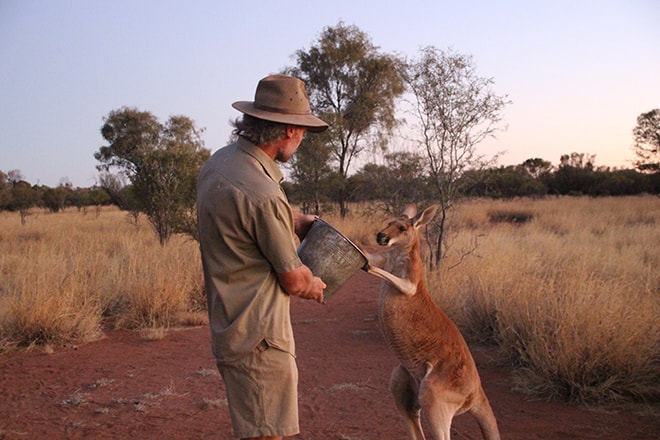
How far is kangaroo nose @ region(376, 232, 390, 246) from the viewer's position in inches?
148

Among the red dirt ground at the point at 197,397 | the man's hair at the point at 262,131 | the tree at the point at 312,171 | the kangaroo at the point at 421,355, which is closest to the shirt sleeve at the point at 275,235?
the man's hair at the point at 262,131

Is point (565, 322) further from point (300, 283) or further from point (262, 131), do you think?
point (262, 131)

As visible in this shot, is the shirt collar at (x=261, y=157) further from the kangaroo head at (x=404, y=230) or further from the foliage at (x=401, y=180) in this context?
the foliage at (x=401, y=180)

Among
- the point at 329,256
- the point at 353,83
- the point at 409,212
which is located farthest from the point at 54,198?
the point at 329,256

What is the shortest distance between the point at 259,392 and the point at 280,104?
48.3 inches

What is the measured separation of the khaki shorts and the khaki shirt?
0.05 meters

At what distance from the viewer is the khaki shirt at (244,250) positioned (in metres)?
2.17

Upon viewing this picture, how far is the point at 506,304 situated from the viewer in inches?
242

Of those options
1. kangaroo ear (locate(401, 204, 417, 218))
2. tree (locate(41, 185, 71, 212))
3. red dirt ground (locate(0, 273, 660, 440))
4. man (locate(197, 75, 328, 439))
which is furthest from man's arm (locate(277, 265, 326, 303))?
tree (locate(41, 185, 71, 212))

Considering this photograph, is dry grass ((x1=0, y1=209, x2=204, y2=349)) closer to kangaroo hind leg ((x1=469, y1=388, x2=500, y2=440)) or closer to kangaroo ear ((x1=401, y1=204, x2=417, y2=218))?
kangaroo ear ((x1=401, y1=204, x2=417, y2=218))

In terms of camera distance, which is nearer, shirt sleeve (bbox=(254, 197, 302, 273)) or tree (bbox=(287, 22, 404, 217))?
shirt sleeve (bbox=(254, 197, 302, 273))

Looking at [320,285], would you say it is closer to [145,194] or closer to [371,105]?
[145,194]

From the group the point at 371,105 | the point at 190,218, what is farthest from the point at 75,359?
the point at 371,105

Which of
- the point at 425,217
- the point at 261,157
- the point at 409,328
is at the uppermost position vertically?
the point at 261,157
